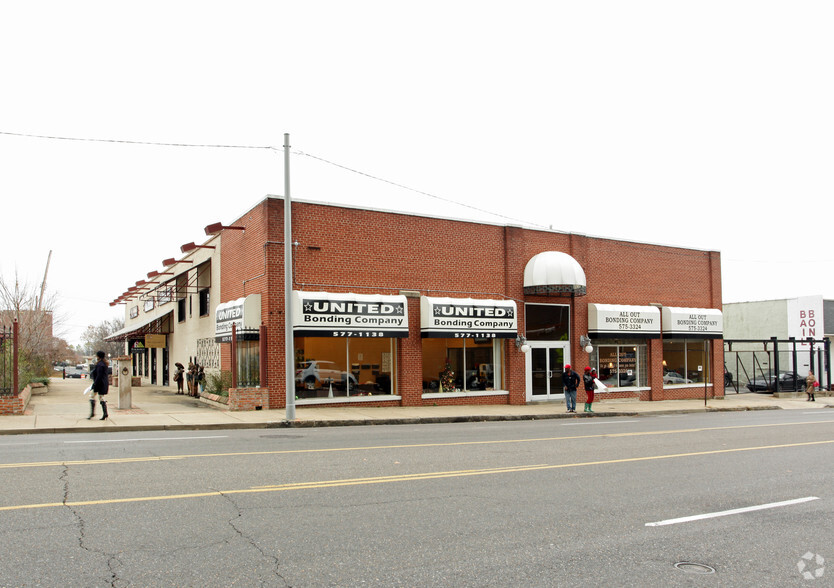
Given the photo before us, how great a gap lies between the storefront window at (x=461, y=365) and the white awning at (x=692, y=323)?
8532mm

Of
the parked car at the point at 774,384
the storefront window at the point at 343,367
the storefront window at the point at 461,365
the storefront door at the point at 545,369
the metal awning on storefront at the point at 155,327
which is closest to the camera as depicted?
the storefront window at the point at 343,367

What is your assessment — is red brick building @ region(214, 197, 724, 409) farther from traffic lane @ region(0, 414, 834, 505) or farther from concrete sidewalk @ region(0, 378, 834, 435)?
traffic lane @ region(0, 414, 834, 505)

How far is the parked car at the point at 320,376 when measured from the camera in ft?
72.0

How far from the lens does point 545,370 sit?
87.8 feet

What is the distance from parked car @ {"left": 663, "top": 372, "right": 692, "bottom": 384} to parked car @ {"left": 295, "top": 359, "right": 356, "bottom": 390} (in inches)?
604

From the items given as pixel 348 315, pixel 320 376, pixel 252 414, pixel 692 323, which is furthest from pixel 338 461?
pixel 692 323

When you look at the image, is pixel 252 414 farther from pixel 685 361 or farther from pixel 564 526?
pixel 685 361

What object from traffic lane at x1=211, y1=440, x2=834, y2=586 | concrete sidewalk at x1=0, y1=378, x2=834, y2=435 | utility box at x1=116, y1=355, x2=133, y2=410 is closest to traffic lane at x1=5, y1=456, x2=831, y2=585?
traffic lane at x1=211, y1=440, x2=834, y2=586

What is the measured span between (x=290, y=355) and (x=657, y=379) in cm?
1776

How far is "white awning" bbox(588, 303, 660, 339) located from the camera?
27.5m

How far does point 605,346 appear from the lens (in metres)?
28.6

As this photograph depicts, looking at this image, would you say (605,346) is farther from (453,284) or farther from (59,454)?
(59,454)

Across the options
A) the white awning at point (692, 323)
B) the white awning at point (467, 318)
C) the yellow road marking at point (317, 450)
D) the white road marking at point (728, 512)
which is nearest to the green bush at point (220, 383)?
the white awning at point (467, 318)

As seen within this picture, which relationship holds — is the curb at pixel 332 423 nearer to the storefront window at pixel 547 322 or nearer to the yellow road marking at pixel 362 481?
the storefront window at pixel 547 322
